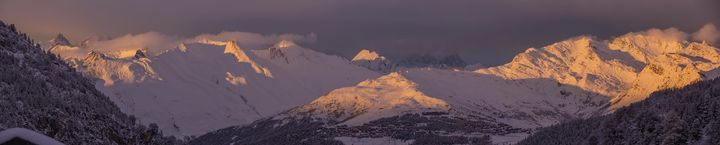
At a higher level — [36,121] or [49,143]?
[36,121]

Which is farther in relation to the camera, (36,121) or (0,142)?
(36,121)

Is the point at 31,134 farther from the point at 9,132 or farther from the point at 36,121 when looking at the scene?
the point at 36,121

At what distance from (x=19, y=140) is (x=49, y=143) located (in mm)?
681

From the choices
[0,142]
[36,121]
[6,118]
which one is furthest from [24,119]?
[0,142]

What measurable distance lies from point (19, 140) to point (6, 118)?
551ft

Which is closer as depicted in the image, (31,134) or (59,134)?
(31,134)

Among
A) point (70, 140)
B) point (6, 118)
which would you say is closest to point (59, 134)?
point (70, 140)

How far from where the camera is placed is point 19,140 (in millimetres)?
18469

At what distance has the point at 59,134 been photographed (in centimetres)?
19488

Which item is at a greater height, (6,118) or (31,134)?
(6,118)

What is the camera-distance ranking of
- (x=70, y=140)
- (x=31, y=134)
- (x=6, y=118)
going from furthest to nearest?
1. (x=70, y=140)
2. (x=6, y=118)
3. (x=31, y=134)

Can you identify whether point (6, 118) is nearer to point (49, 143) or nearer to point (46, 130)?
point (46, 130)

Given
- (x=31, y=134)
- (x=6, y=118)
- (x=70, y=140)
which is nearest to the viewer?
(x=31, y=134)

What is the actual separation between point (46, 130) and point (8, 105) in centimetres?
897
